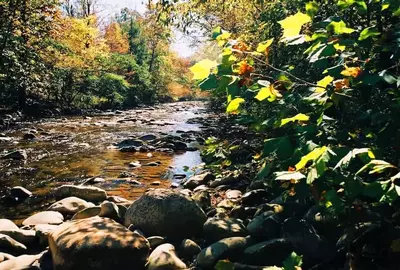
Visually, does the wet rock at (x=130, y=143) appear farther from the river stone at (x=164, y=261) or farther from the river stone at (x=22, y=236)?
the river stone at (x=164, y=261)

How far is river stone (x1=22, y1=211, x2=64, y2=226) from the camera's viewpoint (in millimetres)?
5344

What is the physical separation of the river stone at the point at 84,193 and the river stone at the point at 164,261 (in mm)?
2772

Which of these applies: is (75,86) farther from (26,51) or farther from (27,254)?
(27,254)

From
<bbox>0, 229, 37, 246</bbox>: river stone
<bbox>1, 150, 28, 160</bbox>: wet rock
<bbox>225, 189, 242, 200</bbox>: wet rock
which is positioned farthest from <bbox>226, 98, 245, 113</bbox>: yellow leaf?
<bbox>1, 150, 28, 160</bbox>: wet rock

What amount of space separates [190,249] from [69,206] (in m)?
2.59

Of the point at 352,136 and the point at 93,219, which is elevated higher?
the point at 352,136

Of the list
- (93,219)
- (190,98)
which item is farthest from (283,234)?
(190,98)

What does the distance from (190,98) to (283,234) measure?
5750cm

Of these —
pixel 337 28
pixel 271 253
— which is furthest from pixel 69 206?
pixel 337 28

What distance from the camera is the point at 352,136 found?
1792mm

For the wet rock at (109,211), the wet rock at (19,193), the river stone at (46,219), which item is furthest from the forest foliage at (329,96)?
the wet rock at (19,193)

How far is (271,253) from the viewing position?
354 cm

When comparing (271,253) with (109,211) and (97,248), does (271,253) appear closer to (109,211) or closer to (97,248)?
(97,248)

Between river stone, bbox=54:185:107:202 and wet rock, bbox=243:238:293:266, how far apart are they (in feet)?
12.3
